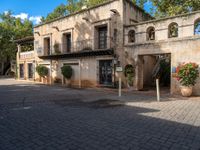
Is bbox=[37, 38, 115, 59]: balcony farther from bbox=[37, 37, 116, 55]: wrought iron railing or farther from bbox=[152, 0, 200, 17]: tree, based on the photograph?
bbox=[152, 0, 200, 17]: tree

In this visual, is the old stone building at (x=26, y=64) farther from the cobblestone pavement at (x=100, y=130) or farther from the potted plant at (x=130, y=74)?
the cobblestone pavement at (x=100, y=130)

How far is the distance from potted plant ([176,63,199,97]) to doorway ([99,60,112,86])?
19.2 ft

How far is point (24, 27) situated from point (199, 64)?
33945 mm

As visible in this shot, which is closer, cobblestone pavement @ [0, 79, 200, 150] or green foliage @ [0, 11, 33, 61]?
cobblestone pavement @ [0, 79, 200, 150]

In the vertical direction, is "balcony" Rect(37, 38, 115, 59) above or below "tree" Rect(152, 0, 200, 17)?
below

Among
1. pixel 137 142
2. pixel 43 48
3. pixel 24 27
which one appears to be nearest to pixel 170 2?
pixel 43 48

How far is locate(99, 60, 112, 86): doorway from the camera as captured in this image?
14.8 metres

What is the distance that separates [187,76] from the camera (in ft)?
33.3

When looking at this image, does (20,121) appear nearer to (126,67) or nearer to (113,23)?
(126,67)

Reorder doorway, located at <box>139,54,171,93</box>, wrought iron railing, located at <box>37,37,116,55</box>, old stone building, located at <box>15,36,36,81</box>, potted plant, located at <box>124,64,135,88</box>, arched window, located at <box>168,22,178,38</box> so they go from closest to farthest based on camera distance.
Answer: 1. arched window, located at <box>168,22,178,38</box>
2. potted plant, located at <box>124,64,135,88</box>
3. wrought iron railing, located at <box>37,37,116,55</box>
4. doorway, located at <box>139,54,171,93</box>
5. old stone building, located at <box>15,36,36,81</box>

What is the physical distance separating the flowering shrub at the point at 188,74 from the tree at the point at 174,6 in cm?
767

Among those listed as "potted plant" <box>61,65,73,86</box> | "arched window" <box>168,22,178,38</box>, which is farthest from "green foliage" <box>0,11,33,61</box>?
"arched window" <box>168,22,178,38</box>

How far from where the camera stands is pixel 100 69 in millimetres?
15406

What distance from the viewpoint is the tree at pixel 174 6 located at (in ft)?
51.0
